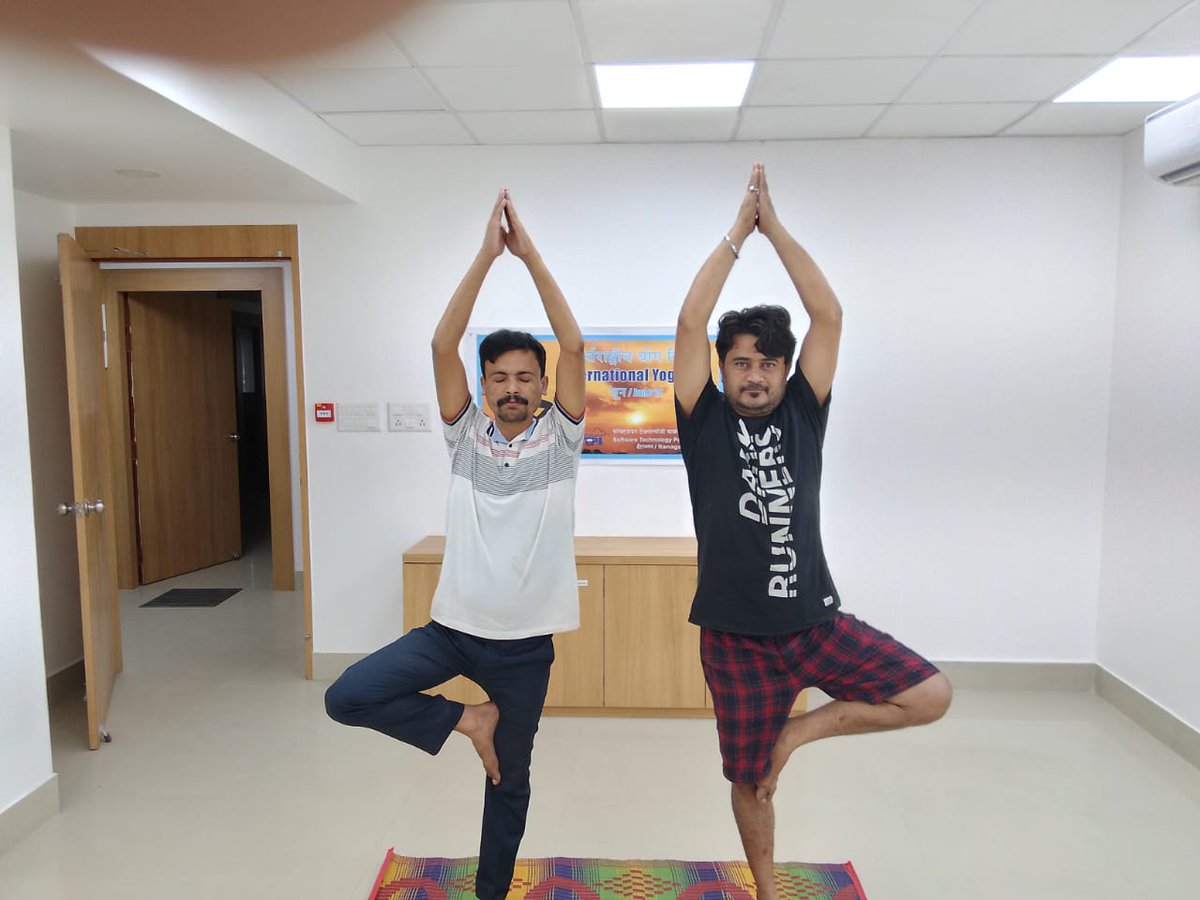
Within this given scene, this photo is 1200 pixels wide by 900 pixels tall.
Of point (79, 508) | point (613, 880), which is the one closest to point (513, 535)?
point (613, 880)

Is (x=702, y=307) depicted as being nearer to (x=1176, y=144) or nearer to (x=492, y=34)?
(x=492, y=34)

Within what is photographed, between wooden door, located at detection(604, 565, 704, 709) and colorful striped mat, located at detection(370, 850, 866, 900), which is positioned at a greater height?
wooden door, located at detection(604, 565, 704, 709)

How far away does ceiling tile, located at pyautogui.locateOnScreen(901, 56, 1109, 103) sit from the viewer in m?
3.16

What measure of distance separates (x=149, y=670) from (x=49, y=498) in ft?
3.74

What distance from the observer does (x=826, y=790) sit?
3.31m

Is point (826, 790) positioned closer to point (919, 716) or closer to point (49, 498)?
point (919, 716)

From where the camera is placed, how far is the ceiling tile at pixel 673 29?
269cm

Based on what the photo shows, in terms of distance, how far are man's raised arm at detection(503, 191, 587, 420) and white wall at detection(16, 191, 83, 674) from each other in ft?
10.5

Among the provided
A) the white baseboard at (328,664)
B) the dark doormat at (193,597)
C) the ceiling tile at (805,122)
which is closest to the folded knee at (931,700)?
the ceiling tile at (805,122)

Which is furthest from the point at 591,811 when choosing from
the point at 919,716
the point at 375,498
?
the point at 375,498

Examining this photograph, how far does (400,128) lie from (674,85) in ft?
4.54

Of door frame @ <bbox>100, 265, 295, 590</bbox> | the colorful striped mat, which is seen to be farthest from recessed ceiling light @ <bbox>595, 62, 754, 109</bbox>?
door frame @ <bbox>100, 265, 295, 590</bbox>

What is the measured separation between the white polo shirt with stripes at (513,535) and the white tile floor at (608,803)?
1091 mm

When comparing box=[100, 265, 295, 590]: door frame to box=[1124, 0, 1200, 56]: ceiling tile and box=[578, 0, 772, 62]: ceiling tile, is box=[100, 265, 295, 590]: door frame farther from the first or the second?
box=[1124, 0, 1200, 56]: ceiling tile
